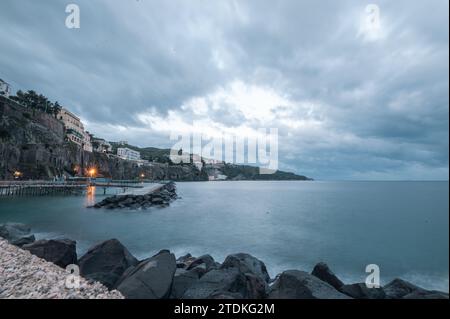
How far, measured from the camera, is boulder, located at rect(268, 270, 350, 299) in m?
5.46

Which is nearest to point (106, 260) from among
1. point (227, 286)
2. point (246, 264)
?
point (227, 286)

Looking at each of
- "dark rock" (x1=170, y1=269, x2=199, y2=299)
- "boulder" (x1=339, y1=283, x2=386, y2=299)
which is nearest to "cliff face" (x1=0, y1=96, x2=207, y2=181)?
"dark rock" (x1=170, y1=269, x2=199, y2=299)

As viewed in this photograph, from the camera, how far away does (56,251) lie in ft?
26.7

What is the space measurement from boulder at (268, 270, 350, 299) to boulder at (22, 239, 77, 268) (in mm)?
7735

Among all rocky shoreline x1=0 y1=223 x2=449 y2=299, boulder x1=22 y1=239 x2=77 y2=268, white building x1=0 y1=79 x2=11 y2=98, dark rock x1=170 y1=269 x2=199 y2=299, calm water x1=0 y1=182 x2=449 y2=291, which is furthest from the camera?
white building x1=0 y1=79 x2=11 y2=98

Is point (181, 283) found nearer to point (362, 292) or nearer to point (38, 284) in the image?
point (38, 284)

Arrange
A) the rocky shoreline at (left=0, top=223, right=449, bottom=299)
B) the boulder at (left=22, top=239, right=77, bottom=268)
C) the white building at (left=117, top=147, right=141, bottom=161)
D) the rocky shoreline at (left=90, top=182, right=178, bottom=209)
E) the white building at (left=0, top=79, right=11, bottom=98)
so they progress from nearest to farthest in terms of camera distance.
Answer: the rocky shoreline at (left=0, top=223, right=449, bottom=299) → the boulder at (left=22, top=239, right=77, bottom=268) → the rocky shoreline at (left=90, top=182, right=178, bottom=209) → the white building at (left=0, top=79, right=11, bottom=98) → the white building at (left=117, top=147, right=141, bottom=161)

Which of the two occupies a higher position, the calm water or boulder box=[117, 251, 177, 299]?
boulder box=[117, 251, 177, 299]

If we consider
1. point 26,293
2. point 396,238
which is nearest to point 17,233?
point 26,293


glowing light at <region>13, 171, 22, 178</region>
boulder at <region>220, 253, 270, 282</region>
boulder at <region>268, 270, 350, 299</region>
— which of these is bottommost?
boulder at <region>220, 253, 270, 282</region>

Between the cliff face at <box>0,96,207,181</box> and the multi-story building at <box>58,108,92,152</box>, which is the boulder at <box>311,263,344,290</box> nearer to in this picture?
the cliff face at <box>0,96,207,181</box>

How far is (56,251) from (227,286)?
697 cm

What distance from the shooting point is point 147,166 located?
12362 centimetres

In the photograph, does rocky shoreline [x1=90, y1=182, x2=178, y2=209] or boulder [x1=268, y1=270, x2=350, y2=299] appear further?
rocky shoreline [x1=90, y1=182, x2=178, y2=209]
